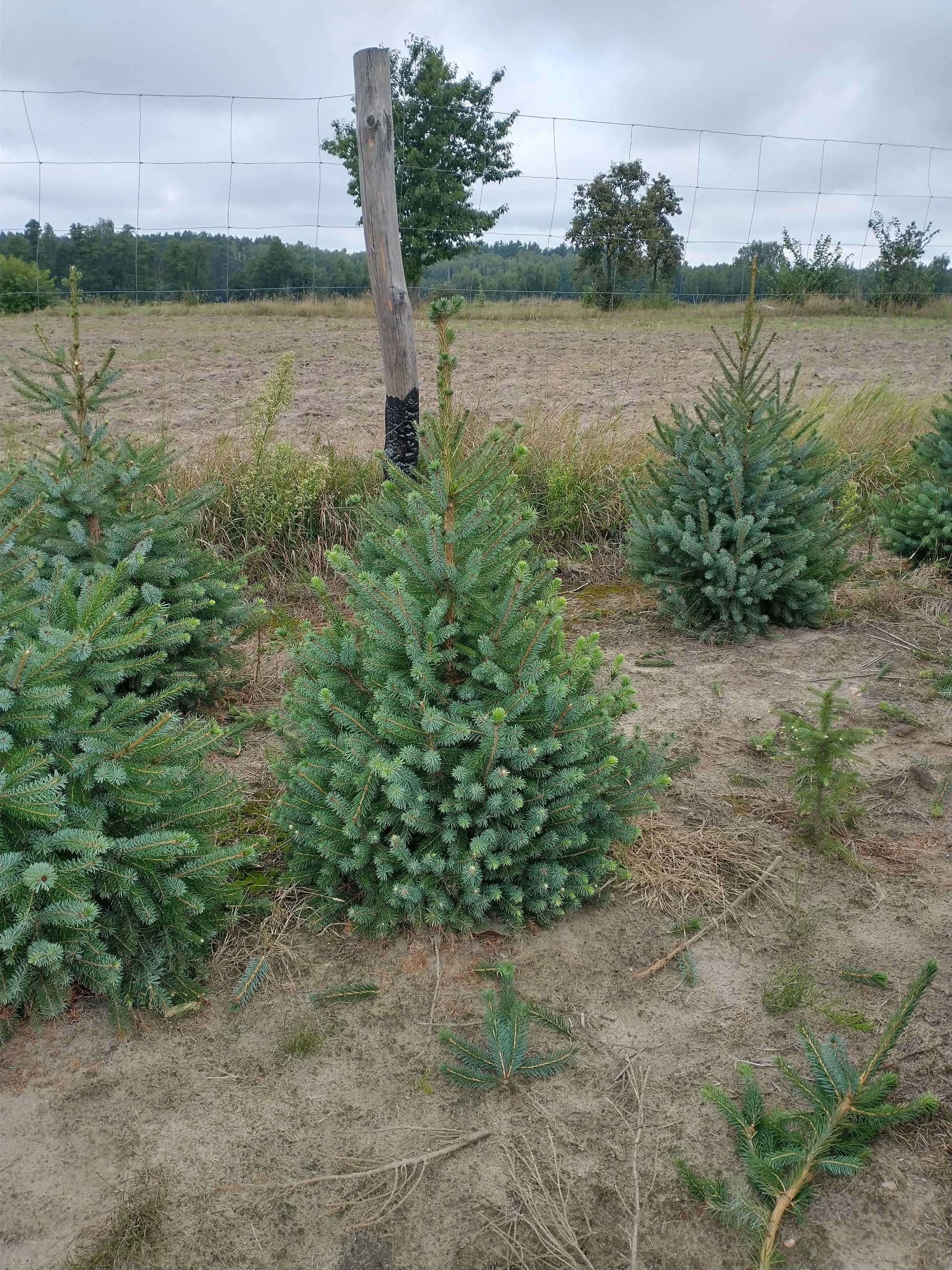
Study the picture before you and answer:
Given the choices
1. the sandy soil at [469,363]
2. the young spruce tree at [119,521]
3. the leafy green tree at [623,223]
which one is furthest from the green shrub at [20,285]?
the young spruce tree at [119,521]

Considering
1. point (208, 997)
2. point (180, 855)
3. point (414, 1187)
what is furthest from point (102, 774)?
point (414, 1187)

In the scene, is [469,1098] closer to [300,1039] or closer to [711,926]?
[300,1039]

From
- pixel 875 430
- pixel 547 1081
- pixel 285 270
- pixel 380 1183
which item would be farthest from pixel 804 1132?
pixel 285 270

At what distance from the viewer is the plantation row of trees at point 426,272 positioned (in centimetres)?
1470

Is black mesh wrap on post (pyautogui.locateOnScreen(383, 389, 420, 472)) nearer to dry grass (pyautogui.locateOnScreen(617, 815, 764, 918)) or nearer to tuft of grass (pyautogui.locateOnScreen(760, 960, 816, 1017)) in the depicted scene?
dry grass (pyautogui.locateOnScreen(617, 815, 764, 918))

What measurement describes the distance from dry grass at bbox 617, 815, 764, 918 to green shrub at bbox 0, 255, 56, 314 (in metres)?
24.3

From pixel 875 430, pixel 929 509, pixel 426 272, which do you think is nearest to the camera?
pixel 929 509

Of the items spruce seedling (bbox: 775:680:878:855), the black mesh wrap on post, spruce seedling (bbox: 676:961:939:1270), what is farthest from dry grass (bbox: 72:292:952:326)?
spruce seedling (bbox: 676:961:939:1270)

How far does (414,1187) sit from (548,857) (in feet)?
3.10

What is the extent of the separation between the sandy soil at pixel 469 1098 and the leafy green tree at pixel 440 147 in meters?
27.7

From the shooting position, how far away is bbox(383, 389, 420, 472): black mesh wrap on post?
17.1ft

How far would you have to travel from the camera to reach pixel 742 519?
4.61 metres

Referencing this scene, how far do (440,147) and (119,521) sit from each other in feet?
101

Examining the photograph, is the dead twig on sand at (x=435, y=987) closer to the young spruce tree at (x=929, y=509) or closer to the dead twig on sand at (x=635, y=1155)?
the dead twig on sand at (x=635, y=1155)
